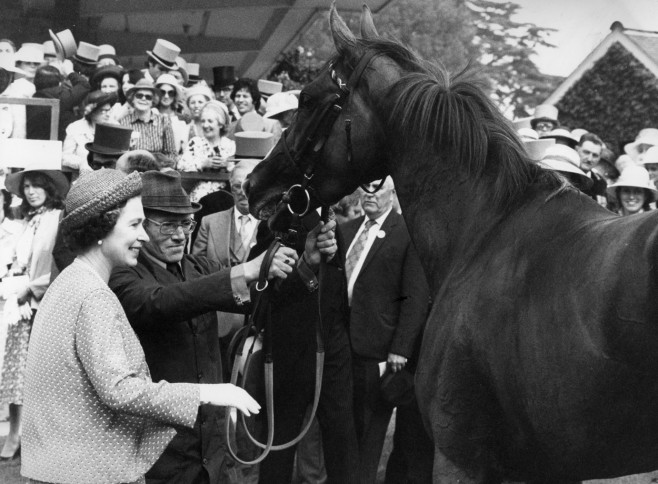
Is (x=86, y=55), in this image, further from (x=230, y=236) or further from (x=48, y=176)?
(x=230, y=236)

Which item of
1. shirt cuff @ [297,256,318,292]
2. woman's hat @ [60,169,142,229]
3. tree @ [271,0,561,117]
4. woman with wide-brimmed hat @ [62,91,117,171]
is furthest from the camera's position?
tree @ [271,0,561,117]

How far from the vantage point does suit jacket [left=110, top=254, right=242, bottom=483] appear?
3.91 meters

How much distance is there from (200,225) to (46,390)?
3.54 metres

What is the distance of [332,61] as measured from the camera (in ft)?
13.0

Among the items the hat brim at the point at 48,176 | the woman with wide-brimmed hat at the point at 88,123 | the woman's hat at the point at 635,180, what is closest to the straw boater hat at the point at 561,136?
the woman's hat at the point at 635,180

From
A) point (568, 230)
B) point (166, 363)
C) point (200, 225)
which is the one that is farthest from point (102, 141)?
point (568, 230)

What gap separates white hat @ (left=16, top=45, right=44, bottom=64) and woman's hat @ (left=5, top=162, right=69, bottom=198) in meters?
3.96

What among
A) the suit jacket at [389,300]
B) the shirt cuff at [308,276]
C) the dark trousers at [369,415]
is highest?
the shirt cuff at [308,276]

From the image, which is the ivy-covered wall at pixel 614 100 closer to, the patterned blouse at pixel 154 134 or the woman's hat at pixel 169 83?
the woman's hat at pixel 169 83

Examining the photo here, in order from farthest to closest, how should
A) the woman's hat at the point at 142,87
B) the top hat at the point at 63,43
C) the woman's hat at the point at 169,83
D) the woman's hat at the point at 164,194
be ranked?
the top hat at the point at 63,43 < the woman's hat at the point at 169,83 < the woman's hat at the point at 142,87 < the woman's hat at the point at 164,194

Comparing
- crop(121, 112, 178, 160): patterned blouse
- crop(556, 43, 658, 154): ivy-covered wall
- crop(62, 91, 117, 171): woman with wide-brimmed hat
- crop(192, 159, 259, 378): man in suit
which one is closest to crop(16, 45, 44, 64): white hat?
crop(62, 91, 117, 171): woman with wide-brimmed hat

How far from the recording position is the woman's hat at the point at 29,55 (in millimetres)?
10742

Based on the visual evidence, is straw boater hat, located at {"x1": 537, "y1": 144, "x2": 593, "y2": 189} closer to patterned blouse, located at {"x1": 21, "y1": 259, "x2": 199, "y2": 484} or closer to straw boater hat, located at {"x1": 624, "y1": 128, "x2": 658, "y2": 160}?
straw boater hat, located at {"x1": 624, "y1": 128, "x2": 658, "y2": 160}

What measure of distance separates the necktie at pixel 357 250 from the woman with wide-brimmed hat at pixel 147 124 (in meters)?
2.53
